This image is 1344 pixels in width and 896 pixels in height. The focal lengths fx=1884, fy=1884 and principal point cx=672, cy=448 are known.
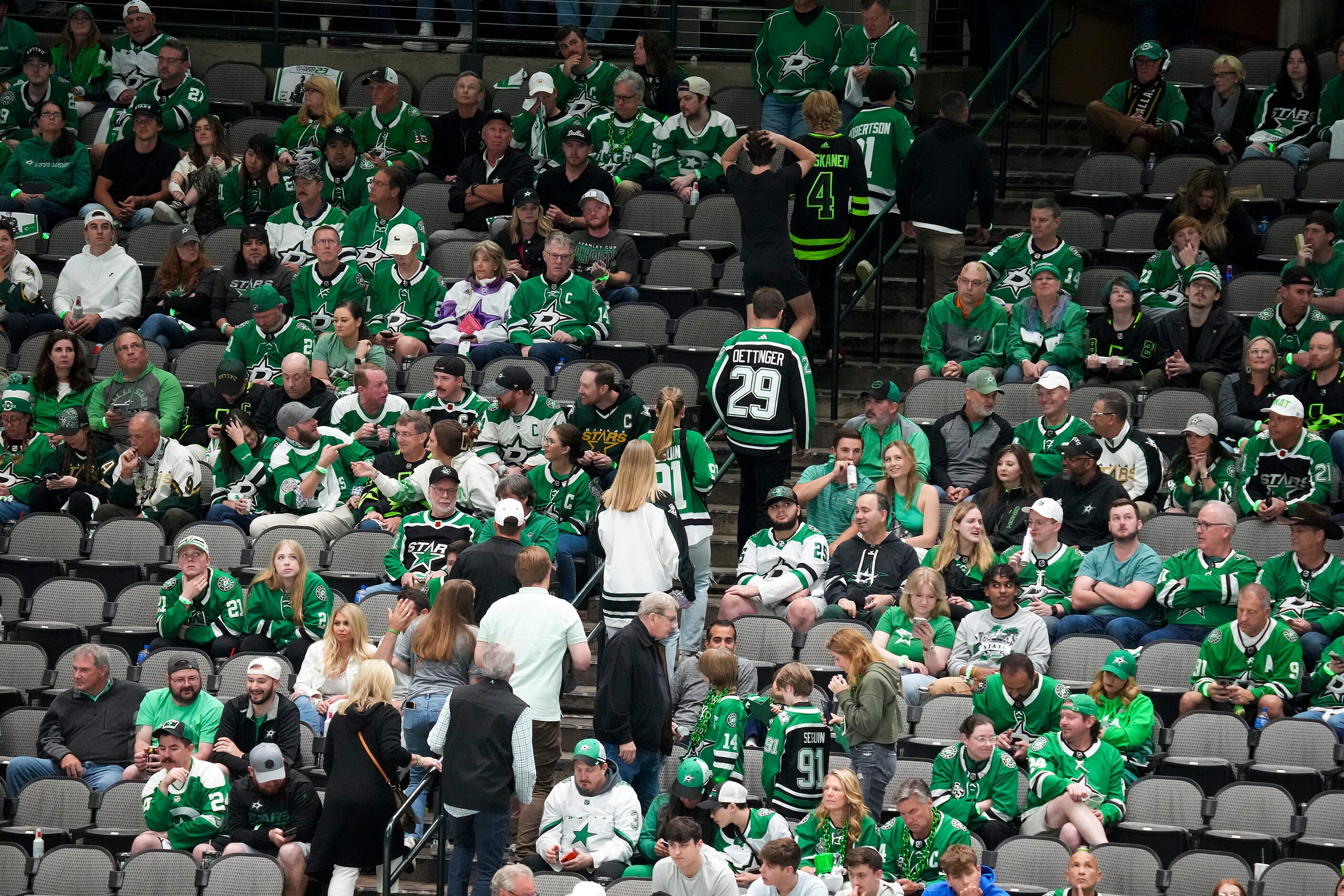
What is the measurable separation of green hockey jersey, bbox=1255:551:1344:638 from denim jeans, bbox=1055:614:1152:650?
75 centimetres

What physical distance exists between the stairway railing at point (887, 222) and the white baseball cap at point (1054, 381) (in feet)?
5.50

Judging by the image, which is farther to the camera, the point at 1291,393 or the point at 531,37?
the point at 531,37

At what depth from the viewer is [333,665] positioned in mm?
10477

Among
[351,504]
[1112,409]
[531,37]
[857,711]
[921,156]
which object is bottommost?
[857,711]

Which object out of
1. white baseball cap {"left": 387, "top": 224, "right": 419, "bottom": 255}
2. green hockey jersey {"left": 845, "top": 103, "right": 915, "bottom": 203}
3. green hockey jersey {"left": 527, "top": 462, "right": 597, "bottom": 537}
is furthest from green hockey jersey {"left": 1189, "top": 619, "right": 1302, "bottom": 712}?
white baseball cap {"left": 387, "top": 224, "right": 419, "bottom": 255}

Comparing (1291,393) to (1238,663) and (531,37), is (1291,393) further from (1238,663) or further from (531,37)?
(531,37)

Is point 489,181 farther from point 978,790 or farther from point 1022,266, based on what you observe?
point 978,790

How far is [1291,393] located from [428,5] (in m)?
8.96

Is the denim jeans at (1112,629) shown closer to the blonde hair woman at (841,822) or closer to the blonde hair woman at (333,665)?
the blonde hair woman at (841,822)

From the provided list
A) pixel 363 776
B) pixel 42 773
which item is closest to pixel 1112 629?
pixel 363 776

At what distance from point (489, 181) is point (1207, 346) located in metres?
5.84

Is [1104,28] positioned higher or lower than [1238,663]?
higher

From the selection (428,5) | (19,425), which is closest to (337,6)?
(428,5)

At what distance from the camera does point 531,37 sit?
17.9 metres
